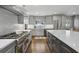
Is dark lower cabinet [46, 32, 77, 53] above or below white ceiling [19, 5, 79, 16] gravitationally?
below

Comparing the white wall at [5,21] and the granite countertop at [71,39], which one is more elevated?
the white wall at [5,21]

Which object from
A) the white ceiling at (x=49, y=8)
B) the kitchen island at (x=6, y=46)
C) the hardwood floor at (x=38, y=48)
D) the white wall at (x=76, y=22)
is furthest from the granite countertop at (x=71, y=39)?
the white wall at (x=76, y=22)

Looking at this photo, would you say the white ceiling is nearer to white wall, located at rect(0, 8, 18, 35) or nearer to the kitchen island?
white wall, located at rect(0, 8, 18, 35)

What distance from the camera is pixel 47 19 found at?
10898mm

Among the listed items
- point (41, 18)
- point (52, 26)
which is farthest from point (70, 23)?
point (41, 18)

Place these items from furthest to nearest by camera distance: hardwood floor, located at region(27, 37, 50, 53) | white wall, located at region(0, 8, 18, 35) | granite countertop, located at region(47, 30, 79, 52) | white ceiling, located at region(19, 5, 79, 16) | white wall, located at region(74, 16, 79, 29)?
white wall, located at region(74, 16, 79, 29)
white ceiling, located at region(19, 5, 79, 16)
hardwood floor, located at region(27, 37, 50, 53)
white wall, located at region(0, 8, 18, 35)
granite countertop, located at region(47, 30, 79, 52)

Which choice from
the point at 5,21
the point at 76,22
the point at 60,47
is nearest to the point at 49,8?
the point at 5,21

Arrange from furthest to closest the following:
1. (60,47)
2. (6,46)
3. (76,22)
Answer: (76,22)
(60,47)
(6,46)

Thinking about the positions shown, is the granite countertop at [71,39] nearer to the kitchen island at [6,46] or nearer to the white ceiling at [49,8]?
the kitchen island at [6,46]

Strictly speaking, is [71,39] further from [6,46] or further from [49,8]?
[49,8]

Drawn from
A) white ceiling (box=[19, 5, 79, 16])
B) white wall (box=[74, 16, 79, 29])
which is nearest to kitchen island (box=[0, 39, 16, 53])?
white ceiling (box=[19, 5, 79, 16])
